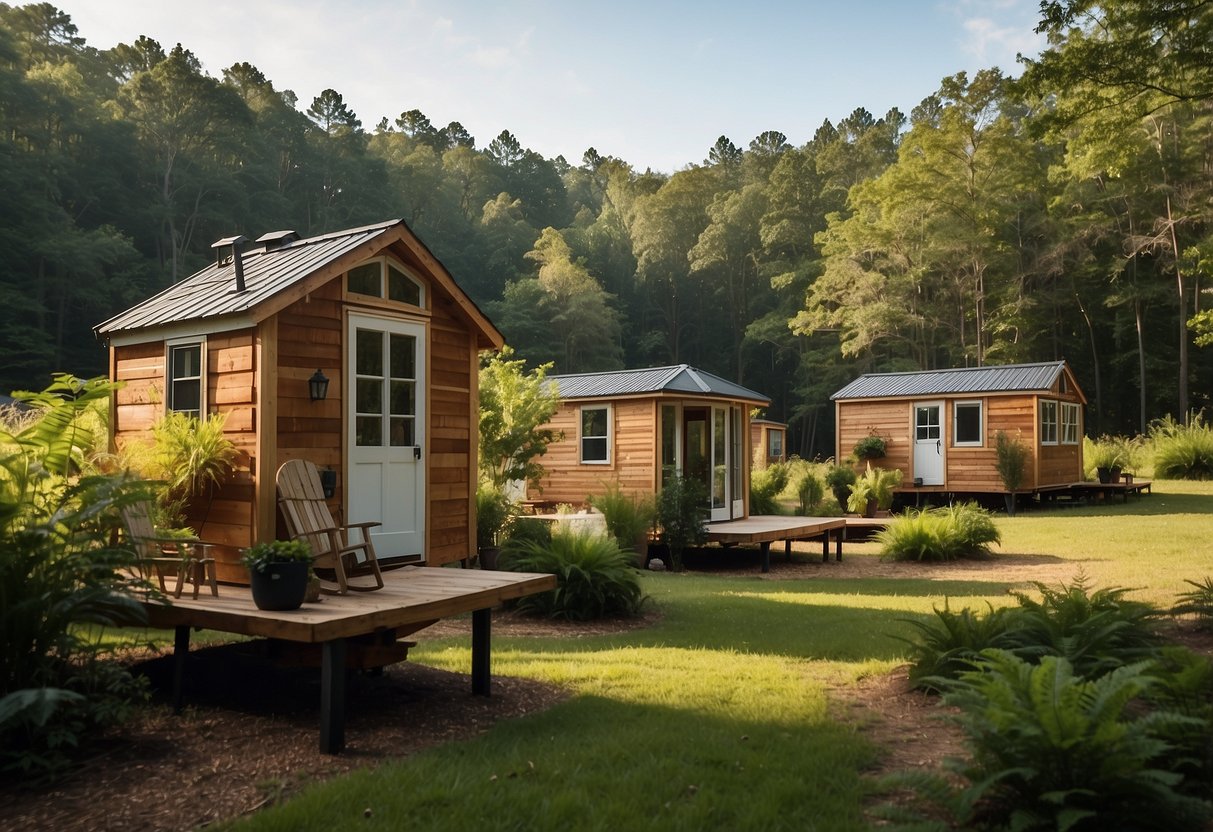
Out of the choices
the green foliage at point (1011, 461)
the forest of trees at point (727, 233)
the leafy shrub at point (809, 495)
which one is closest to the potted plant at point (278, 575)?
the leafy shrub at point (809, 495)

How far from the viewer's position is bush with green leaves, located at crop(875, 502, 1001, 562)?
13797mm

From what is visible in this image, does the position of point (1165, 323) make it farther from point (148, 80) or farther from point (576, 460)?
point (148, 80)

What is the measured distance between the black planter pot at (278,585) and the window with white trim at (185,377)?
2.62 metres

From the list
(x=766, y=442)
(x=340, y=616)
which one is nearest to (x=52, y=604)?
(x=340, y=616)

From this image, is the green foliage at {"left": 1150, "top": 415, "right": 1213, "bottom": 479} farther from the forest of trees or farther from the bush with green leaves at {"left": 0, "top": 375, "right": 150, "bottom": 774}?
the bush with green leaves at {"left": 0, "top": 375, "right": 150, "bottom": 774}

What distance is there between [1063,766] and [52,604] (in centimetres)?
444

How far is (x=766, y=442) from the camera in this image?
3048cm

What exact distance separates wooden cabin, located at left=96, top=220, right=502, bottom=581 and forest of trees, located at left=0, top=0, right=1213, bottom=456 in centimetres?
1818

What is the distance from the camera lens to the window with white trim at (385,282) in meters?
7.74

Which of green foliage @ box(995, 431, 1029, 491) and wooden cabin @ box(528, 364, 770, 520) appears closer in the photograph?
wooden cabin @ box(528, 364, 770, 520)

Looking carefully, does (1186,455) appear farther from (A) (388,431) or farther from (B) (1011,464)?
(A) (388,431)

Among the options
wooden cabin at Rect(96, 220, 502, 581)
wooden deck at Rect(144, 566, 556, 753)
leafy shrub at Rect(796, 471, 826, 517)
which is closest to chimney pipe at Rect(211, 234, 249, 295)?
wooden cabin at Rect(96, 220, 502, 581)

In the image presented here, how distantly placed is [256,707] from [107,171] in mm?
34649

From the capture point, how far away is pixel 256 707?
545 centimetres
